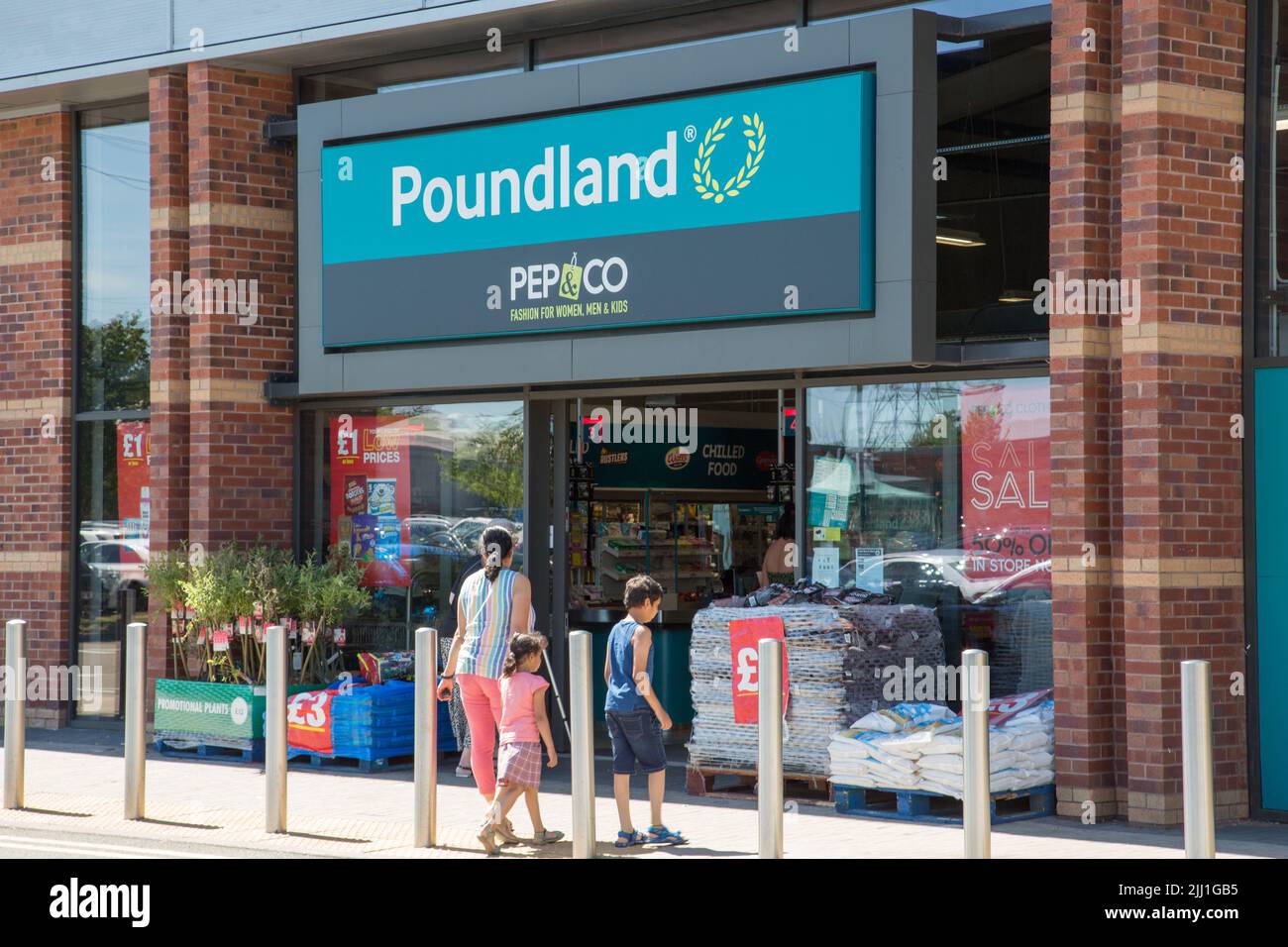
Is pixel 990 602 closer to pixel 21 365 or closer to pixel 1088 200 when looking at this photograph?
pixel 1088 200

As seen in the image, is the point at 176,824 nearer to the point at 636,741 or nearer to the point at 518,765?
the point at 518,765

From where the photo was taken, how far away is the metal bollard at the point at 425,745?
931 cm

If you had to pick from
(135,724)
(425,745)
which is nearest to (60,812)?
(135,724)

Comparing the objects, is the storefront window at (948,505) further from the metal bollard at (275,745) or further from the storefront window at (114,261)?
the storefront window at (114,261)

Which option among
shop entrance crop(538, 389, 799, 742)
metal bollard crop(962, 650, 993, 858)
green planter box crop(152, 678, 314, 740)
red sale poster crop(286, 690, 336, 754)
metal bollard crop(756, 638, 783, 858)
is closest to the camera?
metal bollard crop(962, 650, 993, 858)

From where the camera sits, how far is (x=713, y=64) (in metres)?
11.9

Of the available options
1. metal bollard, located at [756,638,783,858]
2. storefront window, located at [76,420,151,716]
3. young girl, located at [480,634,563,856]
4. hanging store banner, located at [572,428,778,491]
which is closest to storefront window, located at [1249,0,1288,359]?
metal bollard, located at [756,638,783,858]

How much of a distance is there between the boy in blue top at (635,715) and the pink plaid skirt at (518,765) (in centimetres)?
46

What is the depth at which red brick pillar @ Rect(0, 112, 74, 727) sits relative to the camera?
1580cm

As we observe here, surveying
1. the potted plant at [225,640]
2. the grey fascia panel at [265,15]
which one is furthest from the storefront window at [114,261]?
the potted plant at [225,640]

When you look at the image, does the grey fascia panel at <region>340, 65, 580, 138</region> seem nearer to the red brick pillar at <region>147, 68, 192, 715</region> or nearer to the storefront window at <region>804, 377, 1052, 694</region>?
the red brick pillar at <region>147, 68, 192, 715</region>

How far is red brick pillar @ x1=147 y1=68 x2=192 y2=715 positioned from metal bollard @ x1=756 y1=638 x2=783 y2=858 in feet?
25.3

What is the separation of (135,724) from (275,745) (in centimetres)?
114

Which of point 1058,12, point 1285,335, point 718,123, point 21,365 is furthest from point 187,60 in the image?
point 1285,335
